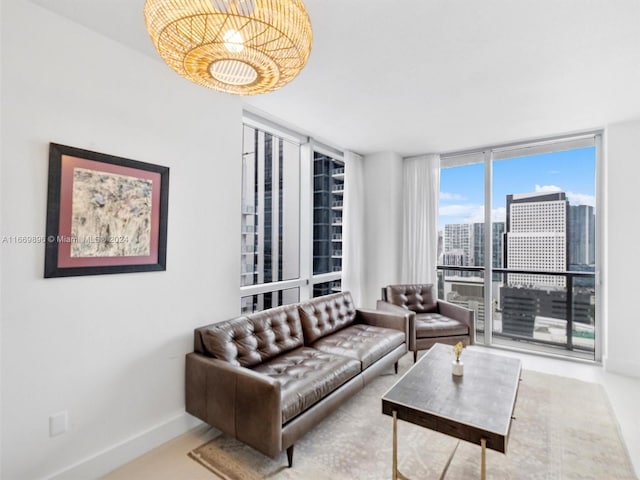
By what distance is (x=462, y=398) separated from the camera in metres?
1.94

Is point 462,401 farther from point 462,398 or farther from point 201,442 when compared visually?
point 201,442

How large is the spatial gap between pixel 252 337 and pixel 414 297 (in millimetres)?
2398

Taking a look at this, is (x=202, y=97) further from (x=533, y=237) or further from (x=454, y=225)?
(x=533, y=237)

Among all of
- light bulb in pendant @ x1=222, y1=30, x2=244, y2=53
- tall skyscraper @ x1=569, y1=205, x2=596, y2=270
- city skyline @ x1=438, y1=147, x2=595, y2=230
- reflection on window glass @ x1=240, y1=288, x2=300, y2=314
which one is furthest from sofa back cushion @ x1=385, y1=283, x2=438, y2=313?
light bulb in pendant @ x1=222, y1=30, x2=244, y2=53

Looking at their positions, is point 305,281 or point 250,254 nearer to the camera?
point 250,254

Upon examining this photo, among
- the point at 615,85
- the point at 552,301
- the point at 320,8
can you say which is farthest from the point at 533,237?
the point at 320,8

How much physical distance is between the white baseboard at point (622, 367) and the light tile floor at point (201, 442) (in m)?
0.09

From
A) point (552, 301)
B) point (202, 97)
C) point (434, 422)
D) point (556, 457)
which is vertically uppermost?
point (202, 97)

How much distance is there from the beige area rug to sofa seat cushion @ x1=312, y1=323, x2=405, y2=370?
1.37ft

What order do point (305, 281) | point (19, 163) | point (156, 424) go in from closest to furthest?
1. point (19, 163)
2. point (156, 424)
3. point (305, 281)

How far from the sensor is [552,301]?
13.4 feet

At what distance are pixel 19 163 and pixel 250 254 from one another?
6.34 feet

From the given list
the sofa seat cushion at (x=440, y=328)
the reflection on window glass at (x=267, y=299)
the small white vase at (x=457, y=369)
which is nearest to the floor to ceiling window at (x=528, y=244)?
the sofa seat cushion at (x=440, y=328)

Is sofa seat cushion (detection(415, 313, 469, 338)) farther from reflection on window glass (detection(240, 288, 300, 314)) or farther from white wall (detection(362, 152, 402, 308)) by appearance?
reflection on window glass (detection(240, 288, 300, 314))
